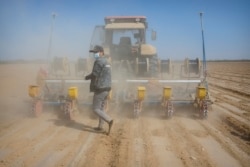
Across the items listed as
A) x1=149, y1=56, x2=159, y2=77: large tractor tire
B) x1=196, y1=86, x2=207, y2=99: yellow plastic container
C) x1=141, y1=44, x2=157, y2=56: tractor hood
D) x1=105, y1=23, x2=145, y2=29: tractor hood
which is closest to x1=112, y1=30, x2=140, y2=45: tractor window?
x1=105, y1=23, x2=145, y2=29: tractor hood

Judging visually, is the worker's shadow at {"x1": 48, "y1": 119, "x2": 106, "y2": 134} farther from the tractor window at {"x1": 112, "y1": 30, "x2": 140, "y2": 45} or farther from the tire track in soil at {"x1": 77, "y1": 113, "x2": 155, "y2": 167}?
the tractor window at {"x1": 112, "y1": 30, "x2": 140, "y2": 45}

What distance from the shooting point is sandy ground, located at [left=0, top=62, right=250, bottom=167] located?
4484 mm

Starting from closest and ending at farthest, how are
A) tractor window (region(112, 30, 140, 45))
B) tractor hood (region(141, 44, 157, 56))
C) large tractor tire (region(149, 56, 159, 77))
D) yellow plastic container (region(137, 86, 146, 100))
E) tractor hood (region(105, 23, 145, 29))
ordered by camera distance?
yellow plastic container (region(137, 86, 146, 100)) < large tractor tire (region(149, 56, 159, 77)) < tractor hood (region(141, 44, 157, 56)) < tractor hood (region(105, 23, 145, 29)) < tractor window (region(112, 30, 140, 45))

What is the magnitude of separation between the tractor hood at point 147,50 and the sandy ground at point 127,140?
229 cm

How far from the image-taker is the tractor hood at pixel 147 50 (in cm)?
959

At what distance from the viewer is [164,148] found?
5113 millimetres

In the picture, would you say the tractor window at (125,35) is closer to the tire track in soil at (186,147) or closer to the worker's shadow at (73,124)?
the worker's shadow at (73,124)

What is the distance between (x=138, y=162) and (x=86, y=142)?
146 centimetres

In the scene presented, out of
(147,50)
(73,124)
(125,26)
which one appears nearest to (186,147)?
(73,124)

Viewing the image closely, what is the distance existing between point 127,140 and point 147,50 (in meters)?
4.81

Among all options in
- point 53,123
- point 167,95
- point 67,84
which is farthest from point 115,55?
point 53,123

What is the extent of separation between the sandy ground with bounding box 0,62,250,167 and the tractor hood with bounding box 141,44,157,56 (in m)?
2.29

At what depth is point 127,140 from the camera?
557cm

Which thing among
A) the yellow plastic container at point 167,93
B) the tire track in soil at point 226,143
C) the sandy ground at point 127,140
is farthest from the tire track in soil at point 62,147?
the tire track in soil at point 226,143
